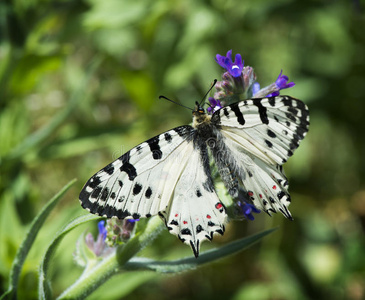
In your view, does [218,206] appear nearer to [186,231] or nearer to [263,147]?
[186,231]

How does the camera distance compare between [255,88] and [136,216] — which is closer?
[136,216]

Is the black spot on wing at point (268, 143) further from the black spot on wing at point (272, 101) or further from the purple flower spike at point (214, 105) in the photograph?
the purple flower spike at point (214, 105)

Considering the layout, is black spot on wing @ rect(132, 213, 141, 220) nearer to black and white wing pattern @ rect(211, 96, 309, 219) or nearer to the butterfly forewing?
the butterfly forewing

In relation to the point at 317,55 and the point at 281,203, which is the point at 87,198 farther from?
the point at 317,55

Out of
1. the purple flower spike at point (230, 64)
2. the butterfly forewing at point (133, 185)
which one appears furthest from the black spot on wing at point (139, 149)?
the purple flower spike at point (230, 64)

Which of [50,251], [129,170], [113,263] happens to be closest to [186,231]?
[129,170]

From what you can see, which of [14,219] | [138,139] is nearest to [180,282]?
[138,139]


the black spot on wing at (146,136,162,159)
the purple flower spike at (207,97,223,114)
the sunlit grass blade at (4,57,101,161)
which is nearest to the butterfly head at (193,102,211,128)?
the purple flower spike at (207,97,223,114)
